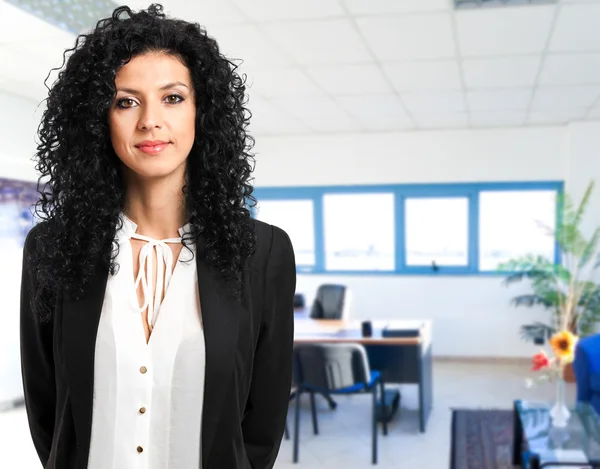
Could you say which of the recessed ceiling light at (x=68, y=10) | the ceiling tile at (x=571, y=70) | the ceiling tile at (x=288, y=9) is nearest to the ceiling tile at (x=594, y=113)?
the ceiling tile at (x=571, y=70)

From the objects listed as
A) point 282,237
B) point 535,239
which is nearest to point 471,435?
point 535,239

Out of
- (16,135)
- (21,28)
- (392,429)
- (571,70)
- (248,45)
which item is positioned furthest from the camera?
(16,135)

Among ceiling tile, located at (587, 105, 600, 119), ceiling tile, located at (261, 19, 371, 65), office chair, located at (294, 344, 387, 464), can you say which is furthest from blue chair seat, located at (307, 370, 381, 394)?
ceiling tile, located at (587, 105, 600, 119)

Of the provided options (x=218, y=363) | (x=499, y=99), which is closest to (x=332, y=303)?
(x=499, y=99)

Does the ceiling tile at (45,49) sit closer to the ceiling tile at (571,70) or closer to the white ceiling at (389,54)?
the white ceiling at (389,54)

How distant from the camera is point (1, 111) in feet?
17.8

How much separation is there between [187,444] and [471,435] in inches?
167

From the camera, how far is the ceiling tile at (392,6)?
327cm

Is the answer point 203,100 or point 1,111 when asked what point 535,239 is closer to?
point 1,111

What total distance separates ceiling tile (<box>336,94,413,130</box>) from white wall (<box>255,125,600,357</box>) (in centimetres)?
51

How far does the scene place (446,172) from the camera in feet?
24.9

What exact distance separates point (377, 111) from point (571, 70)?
203 cm

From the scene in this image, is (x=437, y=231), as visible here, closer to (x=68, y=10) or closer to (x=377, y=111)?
(x=377, y=111)

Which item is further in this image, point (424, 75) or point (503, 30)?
point (424, 75)
